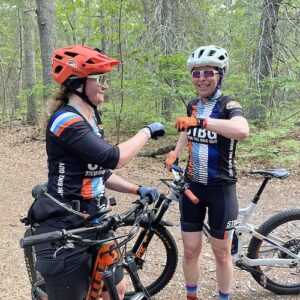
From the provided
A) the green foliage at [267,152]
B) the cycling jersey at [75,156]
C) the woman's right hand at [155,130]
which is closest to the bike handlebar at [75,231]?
the cycling jersey at [75,156]

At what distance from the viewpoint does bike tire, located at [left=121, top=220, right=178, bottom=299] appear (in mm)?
3533

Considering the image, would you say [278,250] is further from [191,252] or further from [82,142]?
[82,142]

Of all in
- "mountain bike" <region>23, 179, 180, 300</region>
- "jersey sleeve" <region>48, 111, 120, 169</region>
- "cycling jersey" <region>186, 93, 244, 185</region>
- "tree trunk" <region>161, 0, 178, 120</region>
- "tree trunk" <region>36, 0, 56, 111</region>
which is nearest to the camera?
"jersey sleeve" <region>48, 111, 120, 169</region>

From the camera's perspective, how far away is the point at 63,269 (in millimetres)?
2186

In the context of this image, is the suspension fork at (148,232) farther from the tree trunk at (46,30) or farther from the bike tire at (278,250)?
the tree trunk at (46,30)

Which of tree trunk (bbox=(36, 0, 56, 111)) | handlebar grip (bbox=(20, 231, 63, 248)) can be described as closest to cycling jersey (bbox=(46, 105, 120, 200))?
handlebar grip (bbox=(20, 231, 63, 248))

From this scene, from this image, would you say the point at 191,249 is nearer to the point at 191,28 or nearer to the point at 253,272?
the point at 253,272

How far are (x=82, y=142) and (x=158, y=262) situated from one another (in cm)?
228

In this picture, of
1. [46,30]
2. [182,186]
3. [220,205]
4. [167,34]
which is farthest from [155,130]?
[46,30]

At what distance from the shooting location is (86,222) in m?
2.24

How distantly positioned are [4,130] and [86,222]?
12818 millimetres

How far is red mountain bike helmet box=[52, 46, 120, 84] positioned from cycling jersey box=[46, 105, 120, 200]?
0.22m

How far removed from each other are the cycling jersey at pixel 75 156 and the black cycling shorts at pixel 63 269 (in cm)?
29

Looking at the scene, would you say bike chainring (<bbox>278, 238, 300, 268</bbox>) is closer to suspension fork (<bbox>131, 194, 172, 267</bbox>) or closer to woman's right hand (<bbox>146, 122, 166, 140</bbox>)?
suspension fork (<bbox>131, 194, 172, 267</bbox>)
